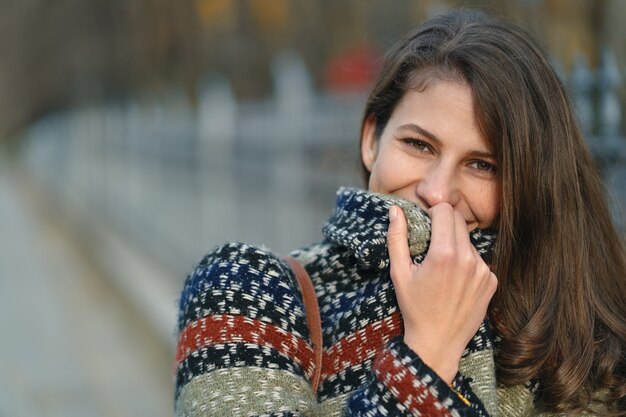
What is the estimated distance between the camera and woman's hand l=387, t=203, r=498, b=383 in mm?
1541

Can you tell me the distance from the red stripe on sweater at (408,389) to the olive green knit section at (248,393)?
0.14 metres

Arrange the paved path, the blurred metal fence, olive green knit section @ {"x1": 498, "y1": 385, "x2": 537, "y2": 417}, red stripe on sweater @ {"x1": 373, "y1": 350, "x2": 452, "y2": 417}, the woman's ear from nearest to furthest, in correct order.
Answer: red stripe on sweater @ {"x1": 373, "y1": 350, "x2": 452, "y2": 417}
olive green knit section @ {"x1": 498, "y1": 385, "x2": 537, "y2": 417}
the woman's ear
the blurred metal fence
the paved path

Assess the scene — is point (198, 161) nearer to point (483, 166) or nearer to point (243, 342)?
point (483, 166)

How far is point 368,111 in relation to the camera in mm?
1997

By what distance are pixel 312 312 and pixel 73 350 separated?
7.09 m

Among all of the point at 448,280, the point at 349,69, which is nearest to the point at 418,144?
the point at 448,280

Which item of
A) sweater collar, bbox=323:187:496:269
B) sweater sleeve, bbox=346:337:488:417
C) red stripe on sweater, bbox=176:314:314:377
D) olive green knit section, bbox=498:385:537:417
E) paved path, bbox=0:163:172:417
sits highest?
sweater collar, bbox=323:187:496:269

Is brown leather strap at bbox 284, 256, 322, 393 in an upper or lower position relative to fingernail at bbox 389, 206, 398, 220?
lower

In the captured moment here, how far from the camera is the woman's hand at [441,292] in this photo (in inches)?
60.7

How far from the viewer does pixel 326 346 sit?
5.49 ft

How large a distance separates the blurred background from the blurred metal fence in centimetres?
2

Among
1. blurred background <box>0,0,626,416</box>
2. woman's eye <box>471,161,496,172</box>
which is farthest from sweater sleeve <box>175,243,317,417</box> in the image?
blurred background <box>0,0,626,416</box>

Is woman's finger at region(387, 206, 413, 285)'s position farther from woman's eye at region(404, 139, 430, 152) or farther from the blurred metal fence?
the blurred metal fence

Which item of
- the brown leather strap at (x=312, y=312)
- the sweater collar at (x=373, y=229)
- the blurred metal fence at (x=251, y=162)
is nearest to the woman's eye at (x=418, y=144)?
the sweater collar at (x=373, y=229)
